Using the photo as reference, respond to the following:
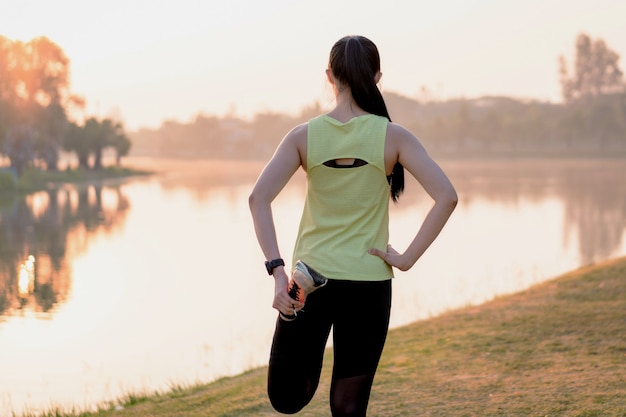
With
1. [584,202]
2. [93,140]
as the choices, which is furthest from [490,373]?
[93,140]

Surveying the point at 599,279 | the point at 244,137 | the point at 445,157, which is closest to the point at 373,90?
the point at 599,279

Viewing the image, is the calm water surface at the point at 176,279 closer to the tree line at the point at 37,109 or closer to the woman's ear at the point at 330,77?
the woman's ear at the point at 330,77

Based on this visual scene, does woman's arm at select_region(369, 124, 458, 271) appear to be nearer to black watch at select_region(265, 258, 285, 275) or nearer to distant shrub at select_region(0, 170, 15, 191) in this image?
black watch at select_region(265, 258, 285, 275)

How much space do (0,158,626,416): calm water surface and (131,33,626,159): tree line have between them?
8853cm

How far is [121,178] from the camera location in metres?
62.5

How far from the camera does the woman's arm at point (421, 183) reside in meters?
2.82

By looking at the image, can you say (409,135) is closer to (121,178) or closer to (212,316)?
(212,316)

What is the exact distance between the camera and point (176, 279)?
1535 cm

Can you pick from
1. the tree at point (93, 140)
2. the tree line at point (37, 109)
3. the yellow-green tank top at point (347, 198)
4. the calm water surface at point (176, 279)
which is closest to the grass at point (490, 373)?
the calm water surface at point (176, 279)

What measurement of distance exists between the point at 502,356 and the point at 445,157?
367ft

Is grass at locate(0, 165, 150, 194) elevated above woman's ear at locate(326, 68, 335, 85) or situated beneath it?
situated beneath

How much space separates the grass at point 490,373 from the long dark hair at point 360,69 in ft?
8.47

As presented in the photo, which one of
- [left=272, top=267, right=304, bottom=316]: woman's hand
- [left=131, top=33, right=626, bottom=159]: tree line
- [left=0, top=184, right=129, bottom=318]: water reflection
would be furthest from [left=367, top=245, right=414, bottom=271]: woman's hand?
[left=131, top=33, right=626, bottom=159]: tree line

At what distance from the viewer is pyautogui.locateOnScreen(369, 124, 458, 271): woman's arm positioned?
2.82 metres
